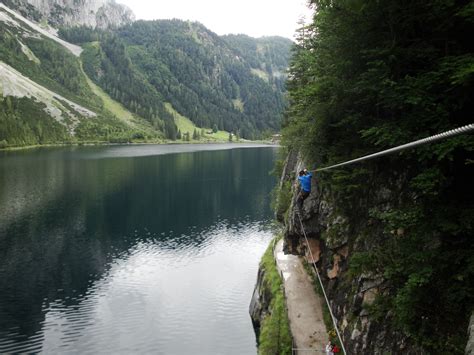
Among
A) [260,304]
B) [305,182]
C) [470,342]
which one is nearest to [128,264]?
[260,304]

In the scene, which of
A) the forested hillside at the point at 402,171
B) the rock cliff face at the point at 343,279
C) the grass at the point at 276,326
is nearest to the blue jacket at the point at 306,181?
the rock cliff face at the point at 343,279

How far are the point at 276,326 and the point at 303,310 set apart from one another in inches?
79.3

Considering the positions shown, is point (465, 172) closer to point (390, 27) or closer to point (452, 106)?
point (452, 106)

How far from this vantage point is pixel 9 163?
104500 millimetres

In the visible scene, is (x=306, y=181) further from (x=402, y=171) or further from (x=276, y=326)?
(x=276, y=326)

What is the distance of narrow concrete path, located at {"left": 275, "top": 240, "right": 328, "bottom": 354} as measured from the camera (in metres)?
16.1

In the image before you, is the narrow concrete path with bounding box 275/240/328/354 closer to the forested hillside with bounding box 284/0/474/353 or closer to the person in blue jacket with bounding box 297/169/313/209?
the forested hillside with bounding box 284/0/474/353

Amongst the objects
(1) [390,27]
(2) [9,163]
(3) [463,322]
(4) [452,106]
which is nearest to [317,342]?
(3) [463,322]

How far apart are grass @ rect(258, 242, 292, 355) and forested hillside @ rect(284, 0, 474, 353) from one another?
4700 millimetres

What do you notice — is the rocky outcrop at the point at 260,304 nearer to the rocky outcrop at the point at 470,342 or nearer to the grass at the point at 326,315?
the grass at the point at 326,315

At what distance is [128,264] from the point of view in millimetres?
40062

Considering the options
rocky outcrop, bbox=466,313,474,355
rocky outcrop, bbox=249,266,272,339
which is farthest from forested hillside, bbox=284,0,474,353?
rocky outcrop, bbox=249,266,272,339

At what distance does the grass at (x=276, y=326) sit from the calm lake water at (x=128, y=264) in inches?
182

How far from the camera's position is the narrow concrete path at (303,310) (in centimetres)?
1610
